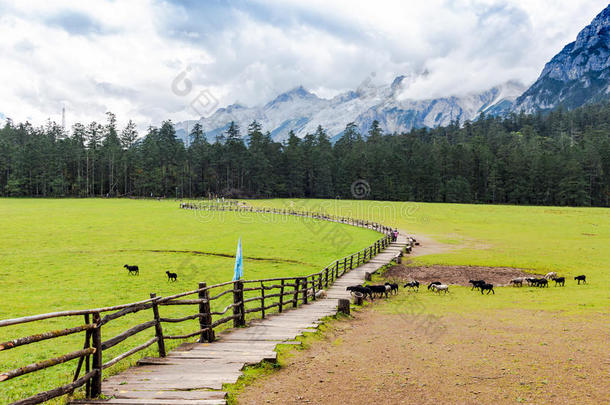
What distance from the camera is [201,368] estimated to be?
8.00 metres

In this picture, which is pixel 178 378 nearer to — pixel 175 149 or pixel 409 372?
pixel 409 372

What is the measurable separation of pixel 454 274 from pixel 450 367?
19.6 meters

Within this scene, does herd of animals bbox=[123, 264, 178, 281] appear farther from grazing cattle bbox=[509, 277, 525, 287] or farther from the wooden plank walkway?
grazing cattle bbox=[509, 277, 525, 287]

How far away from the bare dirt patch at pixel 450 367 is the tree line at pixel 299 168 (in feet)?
350

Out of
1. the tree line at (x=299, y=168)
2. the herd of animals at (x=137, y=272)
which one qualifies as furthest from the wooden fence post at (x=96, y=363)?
the tree line at (x=299, y=168)

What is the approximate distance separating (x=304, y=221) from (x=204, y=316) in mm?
53183

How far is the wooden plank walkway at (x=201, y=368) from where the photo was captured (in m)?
6.25

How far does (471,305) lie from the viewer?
19125 millimetres

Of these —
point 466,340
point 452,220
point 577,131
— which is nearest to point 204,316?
point 466,340

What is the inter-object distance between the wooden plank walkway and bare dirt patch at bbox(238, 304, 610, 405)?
0.68 metres

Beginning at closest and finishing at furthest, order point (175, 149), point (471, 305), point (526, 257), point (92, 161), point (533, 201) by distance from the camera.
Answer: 1. point (471, 305)
2. point (526, 257)
3. point (533, 201)
4. point (92, 161)
5. point (175, 149)

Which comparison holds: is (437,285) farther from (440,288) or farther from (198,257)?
(198,257)

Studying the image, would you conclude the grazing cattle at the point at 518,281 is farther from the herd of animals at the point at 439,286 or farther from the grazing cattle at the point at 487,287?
the grazing cattle at the point at 487,287

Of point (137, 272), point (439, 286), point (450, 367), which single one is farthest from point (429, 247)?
point (450, 367)
